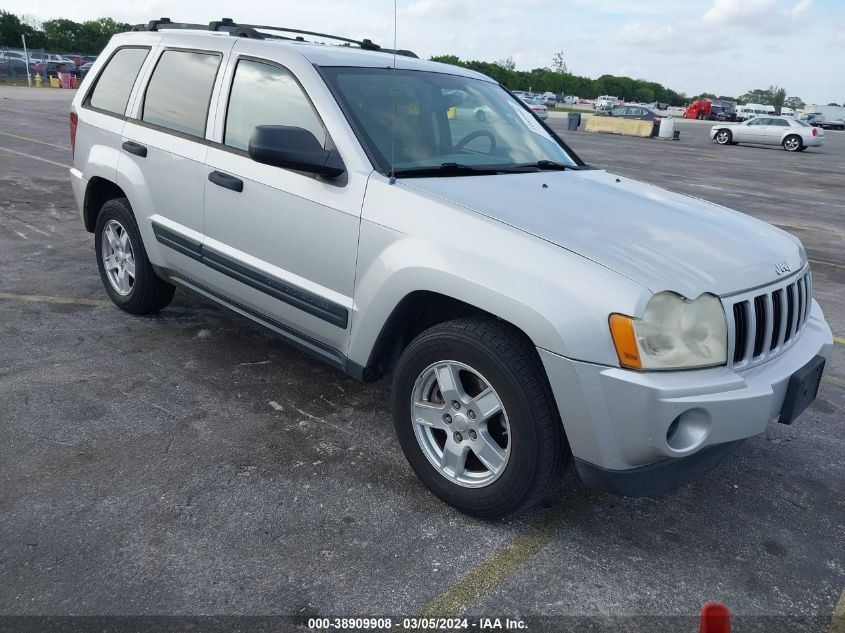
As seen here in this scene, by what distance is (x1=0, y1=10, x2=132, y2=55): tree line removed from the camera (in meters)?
55.3

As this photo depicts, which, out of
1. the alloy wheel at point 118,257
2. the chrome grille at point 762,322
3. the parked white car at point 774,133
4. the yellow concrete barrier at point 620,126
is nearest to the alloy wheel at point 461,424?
the chrome grille at point 762,322

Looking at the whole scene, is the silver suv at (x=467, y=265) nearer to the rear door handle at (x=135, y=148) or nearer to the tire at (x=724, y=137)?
the rear door handle at (x=135, y=148)

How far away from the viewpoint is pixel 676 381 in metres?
2.46

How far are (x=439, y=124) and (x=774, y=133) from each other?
2974 cm

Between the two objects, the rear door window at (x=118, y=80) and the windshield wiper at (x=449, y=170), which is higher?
the rear door window at (x=118, y=80)

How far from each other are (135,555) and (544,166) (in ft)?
8.68

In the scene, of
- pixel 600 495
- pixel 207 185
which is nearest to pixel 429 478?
pixel 600 495

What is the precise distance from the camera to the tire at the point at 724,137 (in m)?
30.5

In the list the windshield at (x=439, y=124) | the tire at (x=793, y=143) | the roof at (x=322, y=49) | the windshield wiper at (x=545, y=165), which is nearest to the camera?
the windshield at (x=439, y=124)

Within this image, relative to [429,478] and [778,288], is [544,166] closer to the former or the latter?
[778,288]

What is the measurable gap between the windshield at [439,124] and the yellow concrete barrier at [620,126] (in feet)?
101

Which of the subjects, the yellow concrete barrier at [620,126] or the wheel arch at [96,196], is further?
the yellow concrete barrier at [620,126]

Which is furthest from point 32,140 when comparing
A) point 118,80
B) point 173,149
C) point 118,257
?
point 173,149

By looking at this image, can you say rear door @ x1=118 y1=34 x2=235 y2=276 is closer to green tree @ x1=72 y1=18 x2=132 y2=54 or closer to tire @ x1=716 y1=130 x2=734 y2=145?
tire @ x1=716 y1=130 x2=734 y2=145
